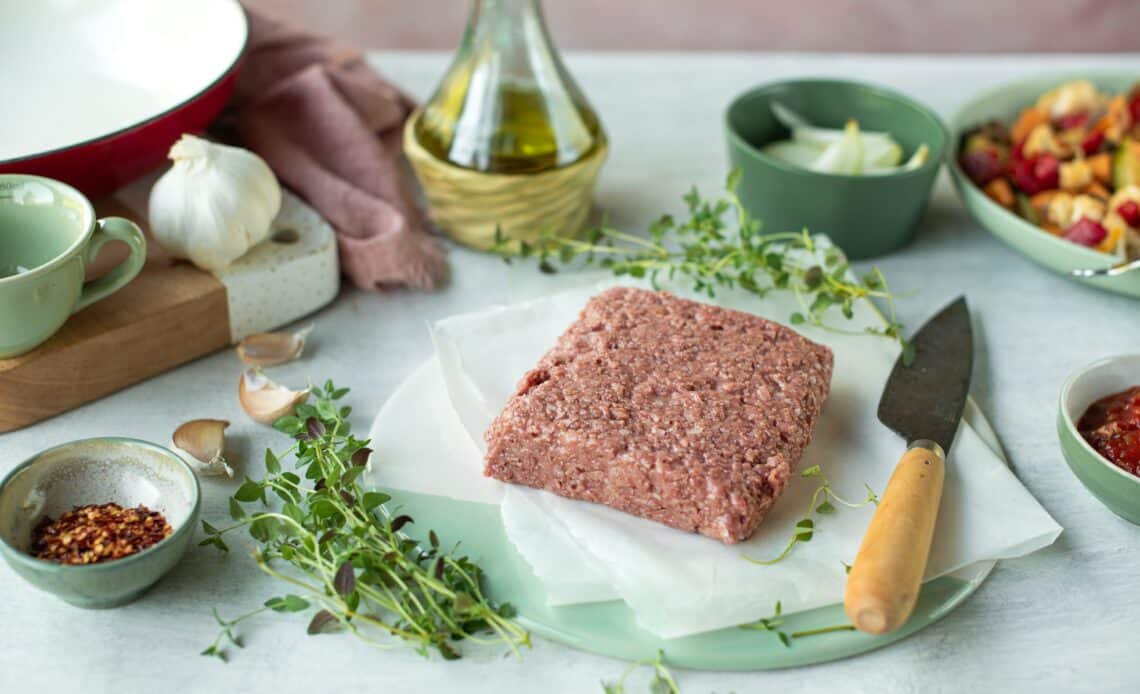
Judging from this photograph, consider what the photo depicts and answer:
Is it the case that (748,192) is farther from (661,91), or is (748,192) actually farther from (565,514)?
(565,514)

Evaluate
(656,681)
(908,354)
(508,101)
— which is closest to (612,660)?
(656,681)

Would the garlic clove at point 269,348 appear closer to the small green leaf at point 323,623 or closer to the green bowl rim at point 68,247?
the green bowl rim at point 68,247

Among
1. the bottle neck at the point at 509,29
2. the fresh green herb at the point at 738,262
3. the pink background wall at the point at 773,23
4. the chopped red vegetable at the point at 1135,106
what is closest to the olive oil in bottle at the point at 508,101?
the bottle neck at the point at 509,29

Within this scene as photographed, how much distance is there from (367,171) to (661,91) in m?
0.74

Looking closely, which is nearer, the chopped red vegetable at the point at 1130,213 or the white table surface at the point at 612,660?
the white table surface at the point at 612,660

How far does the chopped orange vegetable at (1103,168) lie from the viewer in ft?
5.96

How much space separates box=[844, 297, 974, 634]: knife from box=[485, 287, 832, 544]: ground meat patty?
116 mm

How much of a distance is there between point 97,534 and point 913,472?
0.86 m

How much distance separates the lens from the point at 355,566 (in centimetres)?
119

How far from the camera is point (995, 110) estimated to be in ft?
6.66

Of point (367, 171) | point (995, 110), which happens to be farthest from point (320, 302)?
point (995, 110)

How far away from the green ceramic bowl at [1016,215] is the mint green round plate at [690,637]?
2.13ft

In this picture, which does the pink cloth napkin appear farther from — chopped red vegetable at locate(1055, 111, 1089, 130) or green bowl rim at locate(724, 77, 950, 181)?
chopped red vegetable at locate(1055, 111, 1089, 130)

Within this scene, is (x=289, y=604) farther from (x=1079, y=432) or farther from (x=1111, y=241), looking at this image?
(x=1111, y=241)
